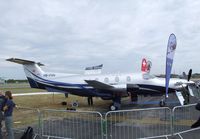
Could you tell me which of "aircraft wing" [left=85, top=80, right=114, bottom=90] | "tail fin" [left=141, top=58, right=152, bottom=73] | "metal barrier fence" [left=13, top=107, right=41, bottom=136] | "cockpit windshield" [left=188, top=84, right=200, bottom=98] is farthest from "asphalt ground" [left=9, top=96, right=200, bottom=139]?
"tail fin" [left=141, top=58, right=152, bottom=73]

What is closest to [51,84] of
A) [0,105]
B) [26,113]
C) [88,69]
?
[88,69]

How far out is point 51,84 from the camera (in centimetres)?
2483

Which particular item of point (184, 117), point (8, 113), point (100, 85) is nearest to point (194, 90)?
point (100, 85)

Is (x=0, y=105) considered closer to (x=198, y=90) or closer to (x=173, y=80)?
(x=173, y=80)

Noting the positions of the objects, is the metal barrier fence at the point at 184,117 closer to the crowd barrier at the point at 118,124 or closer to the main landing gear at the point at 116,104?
the crowd barrier at the point at 118,124

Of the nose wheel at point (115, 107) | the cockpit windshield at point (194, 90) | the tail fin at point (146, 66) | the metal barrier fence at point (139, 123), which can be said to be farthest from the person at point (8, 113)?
the cockpit windshield at point (194, 90)

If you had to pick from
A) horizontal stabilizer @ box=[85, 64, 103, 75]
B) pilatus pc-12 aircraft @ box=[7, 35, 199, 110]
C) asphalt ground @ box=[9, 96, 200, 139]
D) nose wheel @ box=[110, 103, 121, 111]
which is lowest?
nose wheel @ box=[110, 103, 121, 111]

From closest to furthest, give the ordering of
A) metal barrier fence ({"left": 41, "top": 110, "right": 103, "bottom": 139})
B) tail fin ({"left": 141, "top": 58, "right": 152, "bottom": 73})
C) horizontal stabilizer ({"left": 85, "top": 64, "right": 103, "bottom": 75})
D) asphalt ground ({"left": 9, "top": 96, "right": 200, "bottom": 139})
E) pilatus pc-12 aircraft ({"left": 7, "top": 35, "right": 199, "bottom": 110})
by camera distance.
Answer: asphalt ground ({"left": 9, "top": 96, "right": 200, "bottom": 139})
metal barrier fence ({"left": 41, "top": 110, "right": 103, "bottom": 139})
pilatus pc-12 aircraft ({"left": 7, "top": 35, "right": 199, "bottom": 110})
horizontal stabilizer ({"left": 85, "top": 64, "right": 103, "bottom": 75})
tail fin ({"left": 141, "top": 58, "right": 152, "bottom": 73})

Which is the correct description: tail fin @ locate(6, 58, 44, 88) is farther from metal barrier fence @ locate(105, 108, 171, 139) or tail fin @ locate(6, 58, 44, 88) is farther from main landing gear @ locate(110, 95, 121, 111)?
metal barrier fence @ locate(105, 108, 171, 139)

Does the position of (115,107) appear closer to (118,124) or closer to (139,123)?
(139,123)

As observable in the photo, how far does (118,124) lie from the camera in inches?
369

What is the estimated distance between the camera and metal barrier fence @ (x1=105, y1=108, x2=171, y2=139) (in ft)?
31.3

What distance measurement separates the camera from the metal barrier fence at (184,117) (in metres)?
9.77

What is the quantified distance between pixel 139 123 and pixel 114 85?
11830 mm
